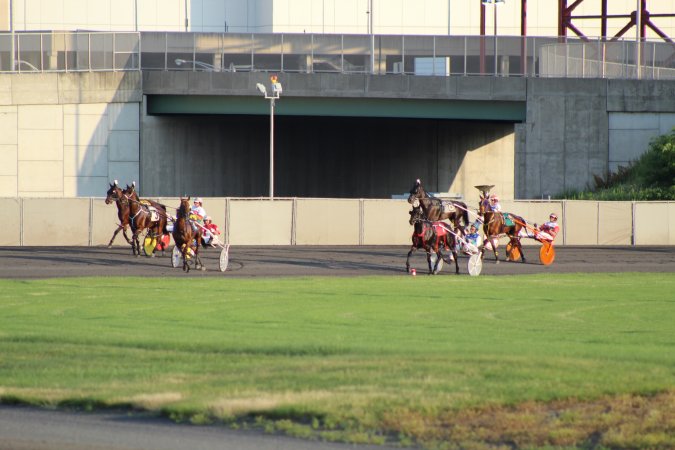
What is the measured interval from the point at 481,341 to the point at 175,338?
3.97m

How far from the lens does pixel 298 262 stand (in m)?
35.1

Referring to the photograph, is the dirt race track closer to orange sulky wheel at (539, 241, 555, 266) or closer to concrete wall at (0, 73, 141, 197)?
orange sulky wheel at (539, 241, 555, 266)

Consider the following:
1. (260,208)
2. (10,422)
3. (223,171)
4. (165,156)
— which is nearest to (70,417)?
(10,422)

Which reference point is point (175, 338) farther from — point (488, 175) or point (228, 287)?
point (488, 175)

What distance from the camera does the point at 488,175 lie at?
69.5m

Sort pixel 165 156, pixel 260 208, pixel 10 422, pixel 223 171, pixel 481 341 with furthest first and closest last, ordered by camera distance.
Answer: pixel 223 171 < pixel 165 156 < pixel 260 208 < pixel 481 341 < pixel 10 422


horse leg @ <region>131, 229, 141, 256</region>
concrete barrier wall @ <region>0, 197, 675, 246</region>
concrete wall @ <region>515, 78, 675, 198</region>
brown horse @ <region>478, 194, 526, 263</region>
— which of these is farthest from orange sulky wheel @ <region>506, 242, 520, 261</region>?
concrete wall @ <region>515, 78, 675, 198</region>

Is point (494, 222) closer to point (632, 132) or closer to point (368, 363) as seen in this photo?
point (368, 363)

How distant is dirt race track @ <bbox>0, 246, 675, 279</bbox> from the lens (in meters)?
30.9

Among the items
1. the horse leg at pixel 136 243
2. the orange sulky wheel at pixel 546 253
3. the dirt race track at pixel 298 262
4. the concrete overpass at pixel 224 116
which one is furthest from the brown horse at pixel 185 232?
the concrete overpass at pixel 224 116

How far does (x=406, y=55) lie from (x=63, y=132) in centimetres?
1605

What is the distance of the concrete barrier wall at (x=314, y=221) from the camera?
4391 centimetres

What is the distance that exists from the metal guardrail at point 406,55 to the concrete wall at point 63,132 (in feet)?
8.91

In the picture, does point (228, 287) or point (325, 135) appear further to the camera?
point (325, 135)
